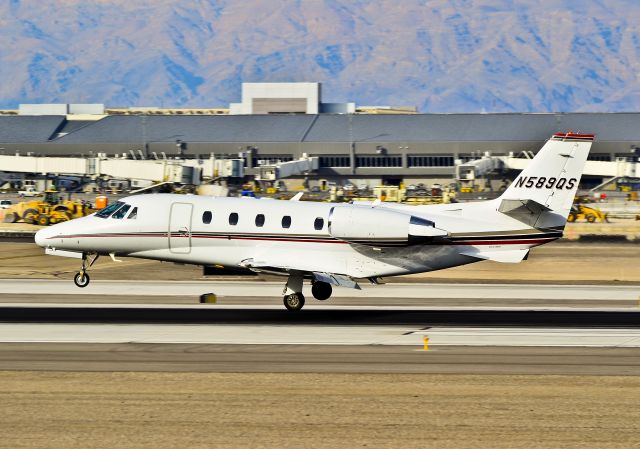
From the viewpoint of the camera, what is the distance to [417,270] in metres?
34.9

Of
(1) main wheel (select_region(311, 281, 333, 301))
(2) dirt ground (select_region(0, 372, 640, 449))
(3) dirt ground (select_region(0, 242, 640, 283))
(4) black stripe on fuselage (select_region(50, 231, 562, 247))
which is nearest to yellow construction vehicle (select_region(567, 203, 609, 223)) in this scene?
(3) dirt ground (select_region(0, 242, 640, 283))

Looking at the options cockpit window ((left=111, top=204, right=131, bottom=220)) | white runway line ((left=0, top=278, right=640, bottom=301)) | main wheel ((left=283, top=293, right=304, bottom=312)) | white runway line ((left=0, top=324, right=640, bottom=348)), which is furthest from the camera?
white runway line ((left=0, top=278, right=640, bottom=301))

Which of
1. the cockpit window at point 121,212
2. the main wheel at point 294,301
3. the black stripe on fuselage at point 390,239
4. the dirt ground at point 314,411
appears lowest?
the dirt ground at point 314,411

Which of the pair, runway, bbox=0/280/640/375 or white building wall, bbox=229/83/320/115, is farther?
white building wall, bbox=229/83/320/115

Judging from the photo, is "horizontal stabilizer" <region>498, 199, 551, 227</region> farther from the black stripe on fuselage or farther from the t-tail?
the black stripe on fuselage

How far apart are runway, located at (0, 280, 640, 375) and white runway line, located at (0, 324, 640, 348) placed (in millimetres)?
28

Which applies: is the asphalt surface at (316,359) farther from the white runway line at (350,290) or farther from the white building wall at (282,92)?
the white building wall at (282,92)

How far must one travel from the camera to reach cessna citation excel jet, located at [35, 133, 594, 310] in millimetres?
34062

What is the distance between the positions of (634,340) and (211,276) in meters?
21.6

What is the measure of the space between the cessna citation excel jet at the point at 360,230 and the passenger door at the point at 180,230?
0.10ft

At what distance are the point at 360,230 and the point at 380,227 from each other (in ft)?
2.04

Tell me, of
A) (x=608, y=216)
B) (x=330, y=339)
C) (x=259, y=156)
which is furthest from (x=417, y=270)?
(x=259, y=156)

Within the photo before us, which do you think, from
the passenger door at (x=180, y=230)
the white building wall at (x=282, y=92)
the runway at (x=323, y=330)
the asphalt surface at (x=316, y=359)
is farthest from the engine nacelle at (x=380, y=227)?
the white building wall at (x=282, y=92)

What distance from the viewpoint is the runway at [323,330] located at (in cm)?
2609
